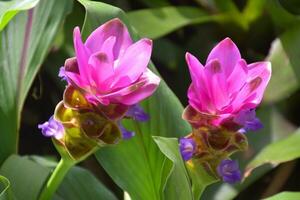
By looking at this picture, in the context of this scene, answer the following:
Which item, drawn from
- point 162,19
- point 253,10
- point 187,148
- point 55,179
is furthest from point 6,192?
point 253,10

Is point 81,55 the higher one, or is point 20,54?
point 81,55

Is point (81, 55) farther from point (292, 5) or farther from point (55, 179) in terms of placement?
point (292, 5)

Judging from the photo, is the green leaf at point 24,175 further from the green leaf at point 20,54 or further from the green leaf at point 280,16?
the green leaf at point 280,16

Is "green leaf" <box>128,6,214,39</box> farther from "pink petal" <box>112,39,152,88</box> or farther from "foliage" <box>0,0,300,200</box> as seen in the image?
"pink petal" <box>112,39,152,88</box>

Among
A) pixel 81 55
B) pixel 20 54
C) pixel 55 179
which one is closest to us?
pixel 81 55

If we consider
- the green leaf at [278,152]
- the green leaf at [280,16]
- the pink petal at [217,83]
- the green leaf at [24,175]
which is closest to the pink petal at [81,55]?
the pink petal at [217,83]

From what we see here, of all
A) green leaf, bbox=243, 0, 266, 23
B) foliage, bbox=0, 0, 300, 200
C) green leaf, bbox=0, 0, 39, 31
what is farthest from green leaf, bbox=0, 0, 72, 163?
green leaf, bbox=243, 0, 266, 23
